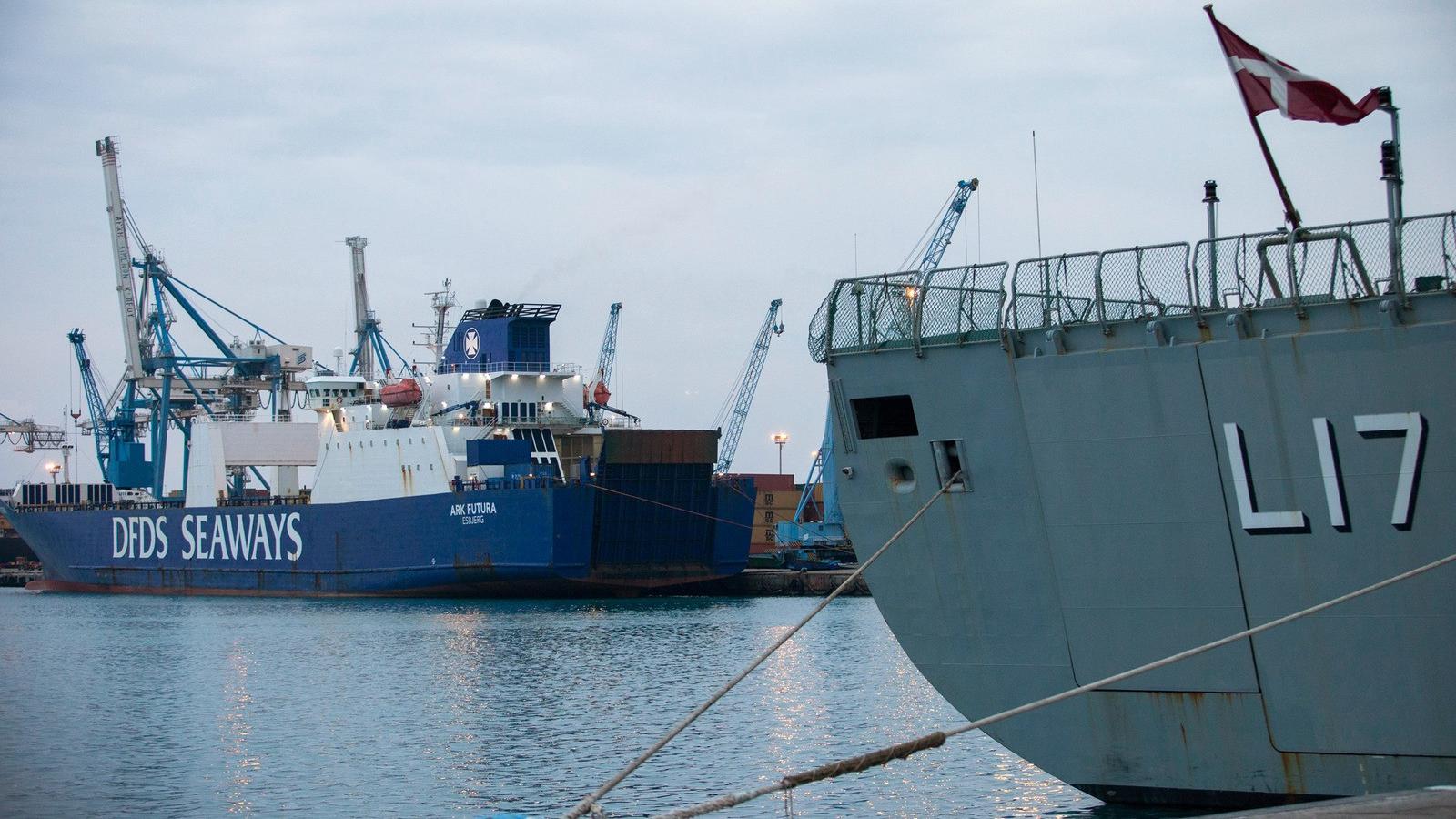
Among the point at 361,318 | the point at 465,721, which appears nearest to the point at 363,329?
the point at 361,318

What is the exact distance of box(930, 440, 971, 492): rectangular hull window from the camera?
54.1ft

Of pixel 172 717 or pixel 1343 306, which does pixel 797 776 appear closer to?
pixel 1343 306

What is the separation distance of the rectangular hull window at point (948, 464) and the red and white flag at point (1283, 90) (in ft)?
14.5

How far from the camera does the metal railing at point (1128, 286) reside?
14156mm

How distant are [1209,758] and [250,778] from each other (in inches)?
547

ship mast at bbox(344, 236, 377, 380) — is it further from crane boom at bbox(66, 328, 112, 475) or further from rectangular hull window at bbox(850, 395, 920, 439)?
rectangular hull window at bbox(850, 395, 920, 439)

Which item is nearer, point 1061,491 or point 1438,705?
point 1438,705

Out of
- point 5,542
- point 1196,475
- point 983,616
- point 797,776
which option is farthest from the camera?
point 5,542

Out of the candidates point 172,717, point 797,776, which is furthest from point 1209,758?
point 172,717

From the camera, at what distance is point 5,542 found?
379 ft

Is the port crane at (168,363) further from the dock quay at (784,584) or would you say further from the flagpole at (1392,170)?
the flagpole at (1392,170)

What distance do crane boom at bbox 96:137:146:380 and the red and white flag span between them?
6943 centimetres

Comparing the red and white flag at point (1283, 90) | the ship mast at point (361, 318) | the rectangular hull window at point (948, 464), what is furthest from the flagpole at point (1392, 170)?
the ship mast at point (361, 318)

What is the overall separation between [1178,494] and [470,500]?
150ft
